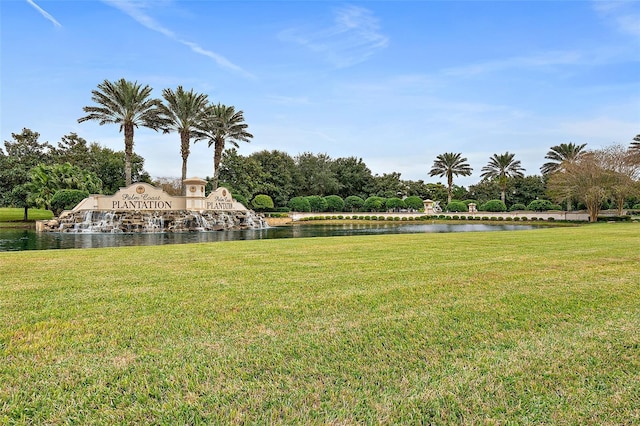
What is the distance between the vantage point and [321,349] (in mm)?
2639

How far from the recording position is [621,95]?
18422 millimetres

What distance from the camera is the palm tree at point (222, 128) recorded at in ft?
113

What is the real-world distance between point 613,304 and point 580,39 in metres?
14.4

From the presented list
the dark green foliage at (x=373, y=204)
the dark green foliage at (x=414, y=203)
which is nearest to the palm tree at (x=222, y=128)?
the dark green foliage at (x=373, y=204)

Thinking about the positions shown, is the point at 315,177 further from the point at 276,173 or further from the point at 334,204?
the point at 276,173

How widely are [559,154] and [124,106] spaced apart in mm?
51282

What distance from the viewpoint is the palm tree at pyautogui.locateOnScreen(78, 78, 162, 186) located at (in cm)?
2756

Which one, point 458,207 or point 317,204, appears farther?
point 458,207

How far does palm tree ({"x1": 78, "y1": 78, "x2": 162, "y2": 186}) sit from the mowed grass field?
2699 centimetres

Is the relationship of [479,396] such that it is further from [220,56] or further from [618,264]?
[220,56]

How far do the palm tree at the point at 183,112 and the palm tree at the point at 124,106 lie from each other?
119 cm

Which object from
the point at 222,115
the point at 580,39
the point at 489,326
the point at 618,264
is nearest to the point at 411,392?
the point at 489,326

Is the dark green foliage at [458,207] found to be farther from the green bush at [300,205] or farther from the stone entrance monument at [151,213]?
the stone entrance monument at [151,213]

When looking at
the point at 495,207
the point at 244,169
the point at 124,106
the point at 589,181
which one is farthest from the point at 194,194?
the point at 495,207
